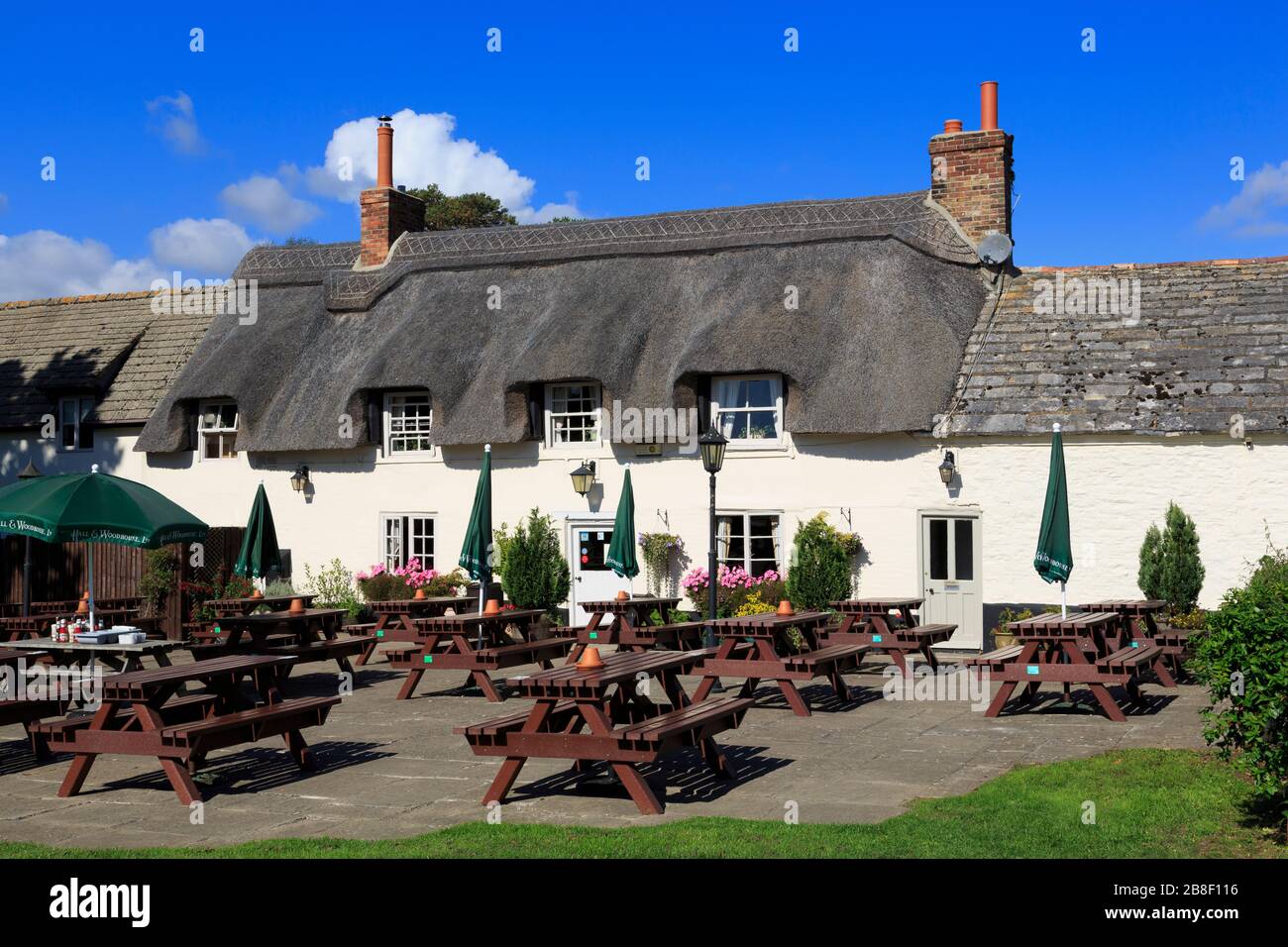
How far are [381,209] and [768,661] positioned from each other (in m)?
14.9

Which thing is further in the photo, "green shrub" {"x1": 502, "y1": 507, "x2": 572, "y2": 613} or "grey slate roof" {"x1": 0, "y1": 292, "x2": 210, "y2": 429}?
"grey slate roof" {"x1": 0, "y1": 292, "x2": 210, "y2": 429}

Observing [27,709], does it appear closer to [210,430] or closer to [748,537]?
[748,537]

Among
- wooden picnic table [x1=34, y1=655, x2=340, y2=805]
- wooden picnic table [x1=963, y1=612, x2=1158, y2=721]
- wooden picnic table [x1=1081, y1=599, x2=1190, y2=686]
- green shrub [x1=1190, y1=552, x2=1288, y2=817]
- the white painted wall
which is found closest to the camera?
green shrub [x1=1190, y1=552, x2=1288, y2=817]

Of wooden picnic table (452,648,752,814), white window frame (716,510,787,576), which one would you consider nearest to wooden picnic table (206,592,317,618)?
white window frame (716,510,787,576)

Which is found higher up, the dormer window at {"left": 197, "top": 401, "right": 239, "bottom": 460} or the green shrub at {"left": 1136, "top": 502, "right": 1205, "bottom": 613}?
the dormer window at {"left": 197, "top": 401, "right": 239, "bottom": 460}

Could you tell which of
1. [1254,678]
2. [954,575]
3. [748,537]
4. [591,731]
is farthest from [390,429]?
[1254,678]

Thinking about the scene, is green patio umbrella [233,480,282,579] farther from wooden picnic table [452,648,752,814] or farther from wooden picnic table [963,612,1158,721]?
wooden picnic table [963,612,1158,721]

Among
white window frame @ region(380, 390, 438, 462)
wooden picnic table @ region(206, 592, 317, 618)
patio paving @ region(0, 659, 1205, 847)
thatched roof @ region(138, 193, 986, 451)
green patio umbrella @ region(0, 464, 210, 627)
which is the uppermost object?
thatched roof @ region(138, 193, 986, 451)

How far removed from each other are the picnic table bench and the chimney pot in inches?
494

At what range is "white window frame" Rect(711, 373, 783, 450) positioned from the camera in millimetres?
19828

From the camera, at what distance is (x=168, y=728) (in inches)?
368

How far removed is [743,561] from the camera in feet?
65.1

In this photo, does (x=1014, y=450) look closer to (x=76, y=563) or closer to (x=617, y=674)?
(x=617, y=674)
